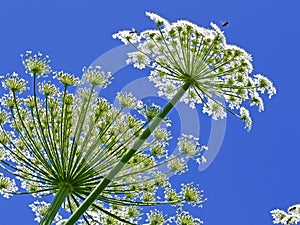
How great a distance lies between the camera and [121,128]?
945 cm

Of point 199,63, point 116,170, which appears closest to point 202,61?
point 199,63

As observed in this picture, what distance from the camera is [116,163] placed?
8711 mm

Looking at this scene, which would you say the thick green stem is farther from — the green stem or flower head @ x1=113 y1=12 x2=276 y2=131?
flower head @ x1=113 y1=12 x2=276 y2=131

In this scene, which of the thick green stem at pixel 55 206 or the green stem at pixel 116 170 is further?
the thick green stem at pixel 55 206

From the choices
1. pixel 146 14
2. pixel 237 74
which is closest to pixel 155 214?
pixel 237 74

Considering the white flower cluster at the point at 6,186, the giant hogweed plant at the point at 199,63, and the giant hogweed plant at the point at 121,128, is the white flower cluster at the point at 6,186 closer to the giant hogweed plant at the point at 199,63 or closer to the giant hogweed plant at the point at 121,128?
the giant hogweed plant at the point at 121,128

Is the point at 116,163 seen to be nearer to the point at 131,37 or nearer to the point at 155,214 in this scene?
the point at 155,214

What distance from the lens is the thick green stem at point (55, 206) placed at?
821cm

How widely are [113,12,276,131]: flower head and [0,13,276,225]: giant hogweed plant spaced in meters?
0.02

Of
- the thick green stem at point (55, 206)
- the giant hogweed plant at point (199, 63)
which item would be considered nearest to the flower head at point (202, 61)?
the giant hogweed plant at point (199, 63)

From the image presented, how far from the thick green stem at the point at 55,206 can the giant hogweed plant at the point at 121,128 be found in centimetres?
1

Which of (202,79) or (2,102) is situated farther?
(2,102)

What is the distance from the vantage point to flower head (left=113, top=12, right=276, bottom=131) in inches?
359

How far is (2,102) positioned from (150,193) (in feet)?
9.84
